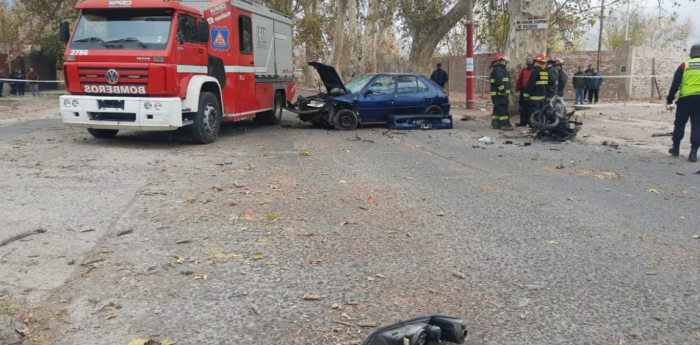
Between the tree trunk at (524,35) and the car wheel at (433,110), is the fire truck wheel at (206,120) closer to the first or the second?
the car wheel at (433,110)

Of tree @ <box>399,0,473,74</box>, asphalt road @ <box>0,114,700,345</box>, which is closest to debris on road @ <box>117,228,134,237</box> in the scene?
asphalt road @ <box>0,114,700,345</box>

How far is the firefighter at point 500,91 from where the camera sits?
43.8ft

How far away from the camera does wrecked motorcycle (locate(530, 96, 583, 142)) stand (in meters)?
11.8

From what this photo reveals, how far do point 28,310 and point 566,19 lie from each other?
22.7 meters

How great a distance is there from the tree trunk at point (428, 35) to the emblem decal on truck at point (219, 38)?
1430 centimetres

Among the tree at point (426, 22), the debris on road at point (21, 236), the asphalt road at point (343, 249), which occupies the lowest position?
the asphalt road at point (343, 249)

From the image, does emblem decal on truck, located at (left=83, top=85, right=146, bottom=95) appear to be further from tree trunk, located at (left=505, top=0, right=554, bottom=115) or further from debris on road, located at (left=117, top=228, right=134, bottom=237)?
tree trunk, located at (left=505, top=0, right=554, bottom=115)

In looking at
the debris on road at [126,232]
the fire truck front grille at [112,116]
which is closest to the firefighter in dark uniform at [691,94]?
the debris on road at [126,232]

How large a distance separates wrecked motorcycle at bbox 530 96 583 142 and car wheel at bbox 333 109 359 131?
4159mm

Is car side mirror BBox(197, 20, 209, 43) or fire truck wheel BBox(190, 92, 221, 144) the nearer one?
car side mirror BBox(197, 20, 209, 43)

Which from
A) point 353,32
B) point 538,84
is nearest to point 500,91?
point 538,84

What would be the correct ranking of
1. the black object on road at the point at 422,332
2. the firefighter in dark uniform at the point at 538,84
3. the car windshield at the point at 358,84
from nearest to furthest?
the black object on road at the point at 422,332 < the firefighter in dark uniform at the point at 538,84 < the car windshield at the point at 358,84

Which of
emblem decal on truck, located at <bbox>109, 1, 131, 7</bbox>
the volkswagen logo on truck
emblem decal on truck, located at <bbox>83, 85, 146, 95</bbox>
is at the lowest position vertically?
emblem decal on truck, located at <bbox>83, 85, 146, 95</bbox>

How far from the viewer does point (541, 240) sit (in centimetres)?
483
